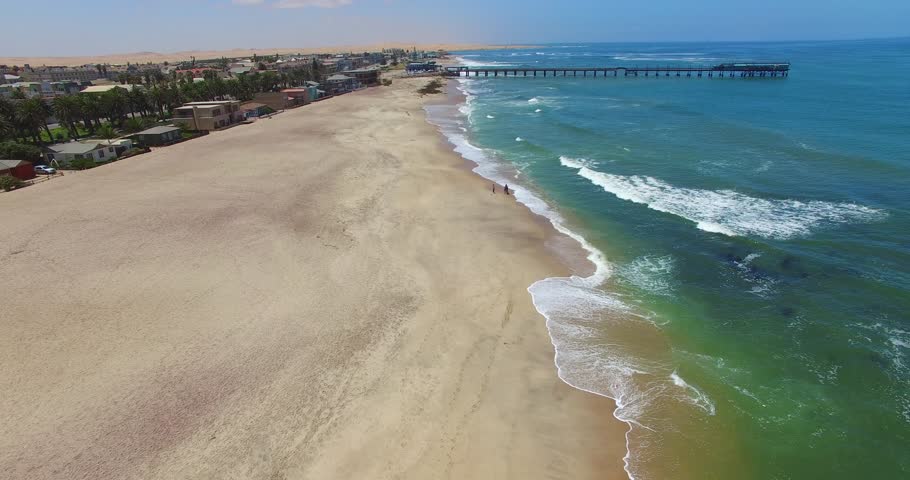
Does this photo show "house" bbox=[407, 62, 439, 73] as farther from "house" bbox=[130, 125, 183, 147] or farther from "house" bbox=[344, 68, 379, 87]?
"house" bbox=[130, 125, 183, 147]

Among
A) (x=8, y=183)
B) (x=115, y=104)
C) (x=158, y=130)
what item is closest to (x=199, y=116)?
(x=158, y=130)

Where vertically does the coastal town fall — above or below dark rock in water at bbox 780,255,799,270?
above

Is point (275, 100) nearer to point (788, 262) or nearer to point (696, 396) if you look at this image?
point (788, 262)

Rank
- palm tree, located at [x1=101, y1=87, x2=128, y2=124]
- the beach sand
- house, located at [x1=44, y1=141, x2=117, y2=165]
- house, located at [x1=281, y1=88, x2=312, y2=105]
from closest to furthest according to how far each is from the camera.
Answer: the beach sand
house, located at [x1=44, y1=141, x2=117, y2=165]
palm tree, located at [x1=101, y1=87, x2=128, y2=124]
house, located at [x1=281, y1=88, x2=312, y2=105]

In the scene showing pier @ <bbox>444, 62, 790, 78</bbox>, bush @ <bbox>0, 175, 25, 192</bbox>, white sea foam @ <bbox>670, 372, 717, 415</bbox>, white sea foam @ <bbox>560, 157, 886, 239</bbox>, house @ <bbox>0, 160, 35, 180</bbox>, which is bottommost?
white sea foam @ <bbox>670, 372, 717, 415</bbox>

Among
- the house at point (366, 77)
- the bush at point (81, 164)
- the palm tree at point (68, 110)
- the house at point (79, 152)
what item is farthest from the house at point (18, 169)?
the house at point (366, 77)

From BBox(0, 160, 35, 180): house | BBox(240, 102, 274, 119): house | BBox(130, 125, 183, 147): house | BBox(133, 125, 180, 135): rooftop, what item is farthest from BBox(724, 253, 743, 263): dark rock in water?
BBox(240, 102, 274, 119): house
